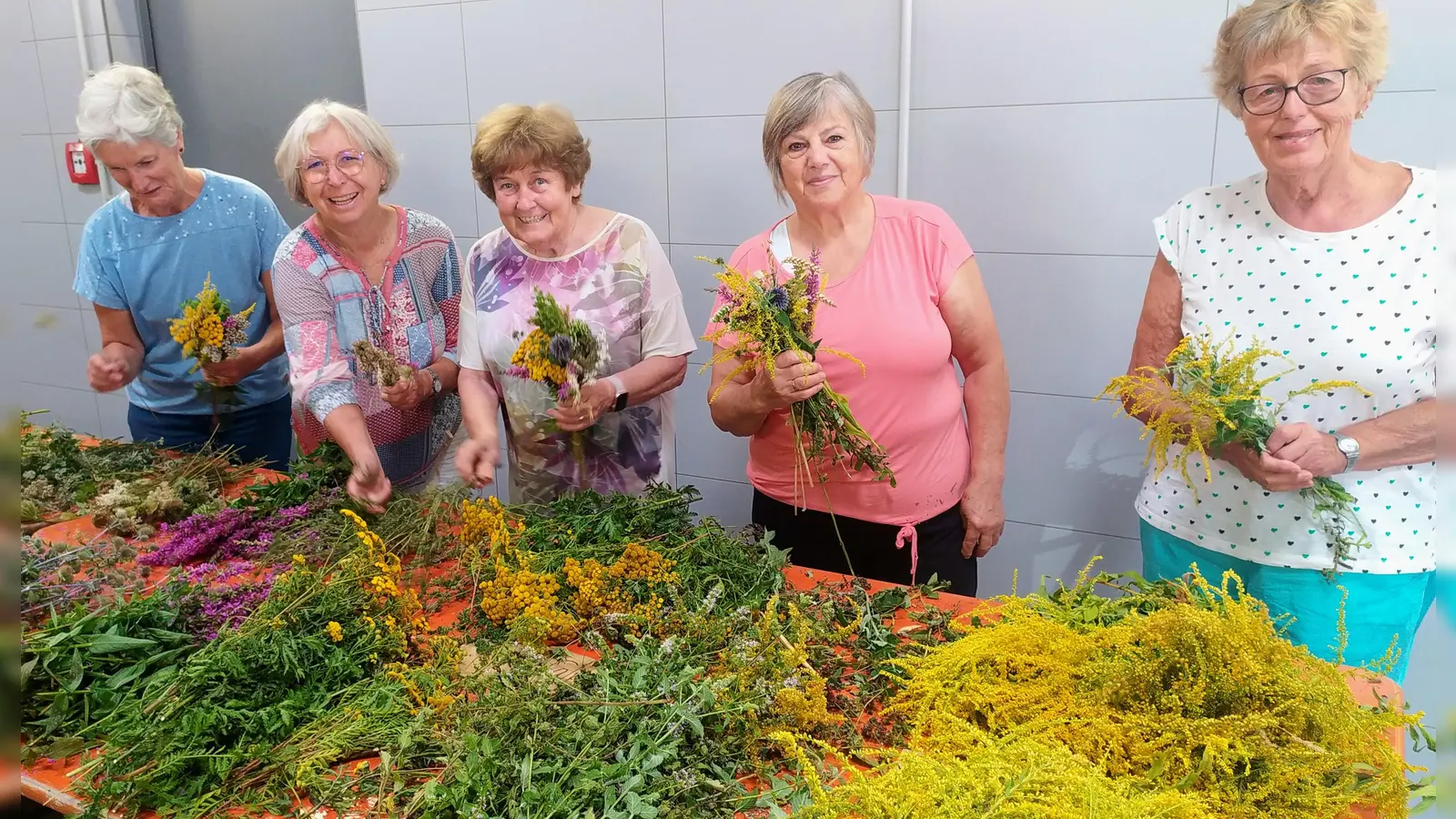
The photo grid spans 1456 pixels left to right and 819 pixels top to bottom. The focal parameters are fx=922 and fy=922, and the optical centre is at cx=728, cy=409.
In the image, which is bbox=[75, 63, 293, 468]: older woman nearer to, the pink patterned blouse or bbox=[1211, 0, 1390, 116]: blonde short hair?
the pink patterned blouse

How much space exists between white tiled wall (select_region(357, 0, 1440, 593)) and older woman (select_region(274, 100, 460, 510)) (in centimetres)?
94

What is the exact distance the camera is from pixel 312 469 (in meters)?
2.46

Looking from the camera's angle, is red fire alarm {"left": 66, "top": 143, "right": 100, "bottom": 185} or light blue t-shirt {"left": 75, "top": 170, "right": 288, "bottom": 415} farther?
red fire alarm {"left": 66, "top": 143, "right": 100, "bottom": 185}

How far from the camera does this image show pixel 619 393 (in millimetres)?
2314

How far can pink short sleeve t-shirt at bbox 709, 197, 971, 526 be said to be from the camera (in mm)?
2137

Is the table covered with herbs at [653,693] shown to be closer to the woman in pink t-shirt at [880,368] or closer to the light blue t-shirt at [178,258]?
the woman in pink t-shirt at [880,368]

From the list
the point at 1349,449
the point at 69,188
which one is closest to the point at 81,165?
the point at 69,188

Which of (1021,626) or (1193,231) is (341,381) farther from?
(1193,231)

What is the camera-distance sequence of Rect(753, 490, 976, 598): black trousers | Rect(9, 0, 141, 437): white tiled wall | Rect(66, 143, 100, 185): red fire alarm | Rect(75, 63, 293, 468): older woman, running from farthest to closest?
Rect(66, 143, 100, 185): red fire alarm → Rect(9, 0, 141, 437): white tiled wall → Rect(75, 63, 293, 468): older woman → Rect(753, 490, 976, 598): black trousers

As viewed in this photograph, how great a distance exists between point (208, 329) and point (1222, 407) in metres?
2.48

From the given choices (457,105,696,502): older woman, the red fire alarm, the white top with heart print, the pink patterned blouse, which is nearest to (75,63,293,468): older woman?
the pink patterned blouse

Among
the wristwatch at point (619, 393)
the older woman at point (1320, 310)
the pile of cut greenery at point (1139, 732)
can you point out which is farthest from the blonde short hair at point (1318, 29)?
the wristwatch at point (619, 393)

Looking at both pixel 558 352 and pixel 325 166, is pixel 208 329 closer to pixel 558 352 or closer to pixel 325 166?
pixel 325 166

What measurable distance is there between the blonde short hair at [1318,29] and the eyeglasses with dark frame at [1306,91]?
0.05 metres
